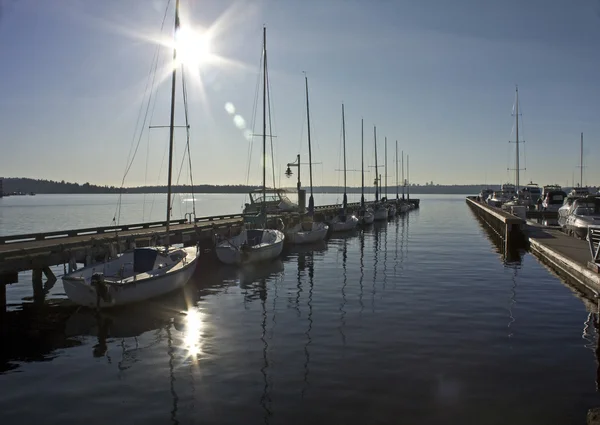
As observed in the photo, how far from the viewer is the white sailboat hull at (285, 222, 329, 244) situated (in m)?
39.0

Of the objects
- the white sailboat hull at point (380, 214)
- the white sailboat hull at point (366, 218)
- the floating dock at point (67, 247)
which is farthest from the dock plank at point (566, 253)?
the white sailboat hull at point (380, 214)

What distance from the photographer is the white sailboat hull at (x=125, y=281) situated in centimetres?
1681

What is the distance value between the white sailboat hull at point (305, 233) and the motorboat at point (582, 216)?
17919mm

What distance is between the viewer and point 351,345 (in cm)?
1298

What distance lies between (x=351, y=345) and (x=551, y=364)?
15.1ft

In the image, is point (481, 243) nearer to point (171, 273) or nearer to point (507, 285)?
point (507, 285)

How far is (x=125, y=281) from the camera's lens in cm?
1750

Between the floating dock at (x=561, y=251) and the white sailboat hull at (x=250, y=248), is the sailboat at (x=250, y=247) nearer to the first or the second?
the white sailboat hull at (x=250, y=248)

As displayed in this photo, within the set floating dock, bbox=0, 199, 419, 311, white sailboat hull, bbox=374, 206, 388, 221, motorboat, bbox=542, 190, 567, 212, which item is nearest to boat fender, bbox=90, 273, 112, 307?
floating dock, bbox=0, 199, 419, 311

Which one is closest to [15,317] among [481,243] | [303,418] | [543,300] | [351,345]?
[351,345]

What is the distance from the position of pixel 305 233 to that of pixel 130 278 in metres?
22.3

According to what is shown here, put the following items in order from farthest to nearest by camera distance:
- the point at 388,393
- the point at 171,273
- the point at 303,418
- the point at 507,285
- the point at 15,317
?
the point at 507,285
the point at 171,273
the point at 15,317
the point at 388,393
the point at 303,418

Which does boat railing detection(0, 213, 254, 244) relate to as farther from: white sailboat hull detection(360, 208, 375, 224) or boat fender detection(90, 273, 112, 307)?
white sailboat hull detection(360, 208, 375, 224)

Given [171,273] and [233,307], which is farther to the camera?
[171,273]
